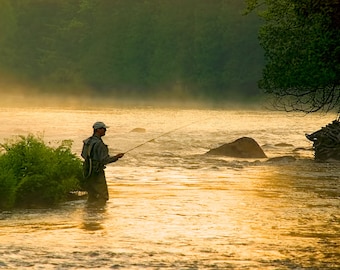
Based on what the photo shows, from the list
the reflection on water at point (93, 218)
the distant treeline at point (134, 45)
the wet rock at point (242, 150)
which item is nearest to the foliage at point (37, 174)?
the reflection on water at point (93, 218)

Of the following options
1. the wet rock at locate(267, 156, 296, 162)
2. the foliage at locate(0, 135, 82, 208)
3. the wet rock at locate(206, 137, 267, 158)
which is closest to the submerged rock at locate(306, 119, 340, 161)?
the wet rock at locate(267, 156, 296, 162)

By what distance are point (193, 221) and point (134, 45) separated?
11476 cm

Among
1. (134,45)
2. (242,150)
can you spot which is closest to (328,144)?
(242,150)

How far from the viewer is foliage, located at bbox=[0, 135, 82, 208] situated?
17.8m

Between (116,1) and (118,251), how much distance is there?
125m

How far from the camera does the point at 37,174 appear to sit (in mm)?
18031

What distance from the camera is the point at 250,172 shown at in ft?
88.4

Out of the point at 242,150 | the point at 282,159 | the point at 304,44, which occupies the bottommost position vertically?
the point at 282,159

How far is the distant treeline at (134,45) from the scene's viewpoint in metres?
114

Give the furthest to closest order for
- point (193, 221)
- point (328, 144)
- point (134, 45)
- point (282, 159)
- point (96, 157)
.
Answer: point (134, 45)
point (282, 159)
point (328, 144)
point (96, 157)
point (193, 221)

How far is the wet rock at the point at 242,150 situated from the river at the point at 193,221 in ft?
5.15

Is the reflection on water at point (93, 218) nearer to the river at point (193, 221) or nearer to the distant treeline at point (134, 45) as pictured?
the river at point (193, 221)

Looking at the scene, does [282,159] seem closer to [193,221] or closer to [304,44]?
[304,44]

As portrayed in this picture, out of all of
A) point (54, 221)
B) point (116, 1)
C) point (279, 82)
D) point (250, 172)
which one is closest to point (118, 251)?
point (54, 221)
